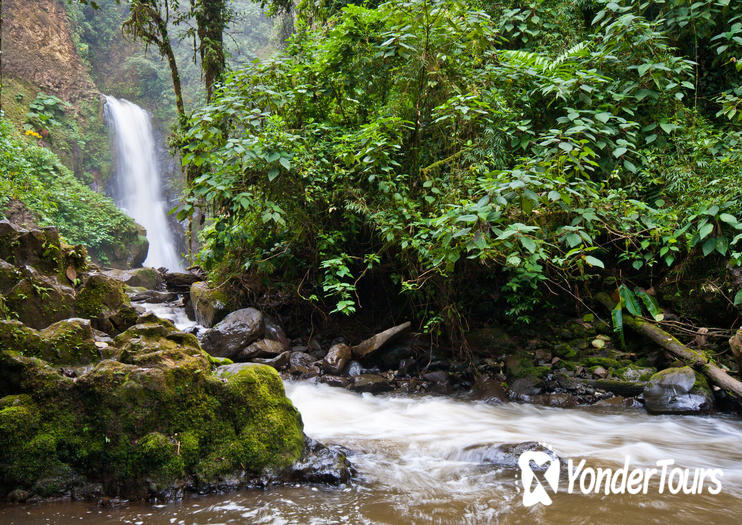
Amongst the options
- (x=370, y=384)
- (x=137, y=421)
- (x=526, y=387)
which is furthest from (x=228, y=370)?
(x=526, y=387)

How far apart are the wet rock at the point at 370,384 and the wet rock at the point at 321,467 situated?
2598mm

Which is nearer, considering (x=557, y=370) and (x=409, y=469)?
(x=409, y=469)

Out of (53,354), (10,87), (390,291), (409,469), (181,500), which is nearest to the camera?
(181,500)

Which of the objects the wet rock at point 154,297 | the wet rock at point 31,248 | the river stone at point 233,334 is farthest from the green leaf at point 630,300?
the wet rock at point 154,297

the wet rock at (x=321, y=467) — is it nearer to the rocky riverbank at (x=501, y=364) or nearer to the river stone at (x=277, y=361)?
→ the rocky riverbank at (x=501, y=364)

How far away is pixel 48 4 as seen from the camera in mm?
21891

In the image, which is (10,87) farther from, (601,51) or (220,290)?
(601,51)

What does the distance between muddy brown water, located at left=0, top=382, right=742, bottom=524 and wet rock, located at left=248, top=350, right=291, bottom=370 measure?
682 mm

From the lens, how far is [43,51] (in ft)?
68.7

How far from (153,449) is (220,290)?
4.72 meters

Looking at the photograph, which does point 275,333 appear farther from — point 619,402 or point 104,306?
point 619,402

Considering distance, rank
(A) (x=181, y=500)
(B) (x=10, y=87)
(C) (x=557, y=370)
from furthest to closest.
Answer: (B) (x=10, y=87)
(C) (x=557, y=370)
(A) (x=181, y=500)

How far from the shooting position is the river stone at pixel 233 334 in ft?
19.7

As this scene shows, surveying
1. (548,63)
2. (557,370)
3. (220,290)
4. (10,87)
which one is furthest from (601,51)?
(10,87)
